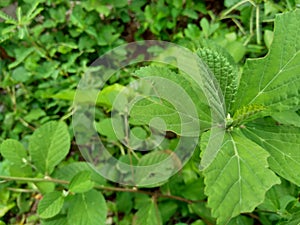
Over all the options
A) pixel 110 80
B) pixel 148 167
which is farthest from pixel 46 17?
pixel 148 167

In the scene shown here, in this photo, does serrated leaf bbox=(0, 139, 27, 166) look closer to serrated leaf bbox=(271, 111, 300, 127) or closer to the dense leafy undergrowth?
the dense leafy undergrowth

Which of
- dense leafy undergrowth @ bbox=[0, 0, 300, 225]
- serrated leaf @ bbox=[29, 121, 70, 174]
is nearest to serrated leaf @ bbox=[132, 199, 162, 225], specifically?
dense leafy undergrowth @ bbox=[0, 0, 300, 225]

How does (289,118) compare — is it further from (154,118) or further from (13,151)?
(13,151)

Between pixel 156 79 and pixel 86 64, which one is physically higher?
pixel 156 79

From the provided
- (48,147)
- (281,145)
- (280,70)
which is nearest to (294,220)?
(281,145)

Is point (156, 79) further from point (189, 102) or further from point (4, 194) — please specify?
point (4, 194)

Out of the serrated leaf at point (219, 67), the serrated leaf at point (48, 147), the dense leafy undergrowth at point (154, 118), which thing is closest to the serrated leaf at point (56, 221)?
the dense leafy undergrowth at point (154, 118)
